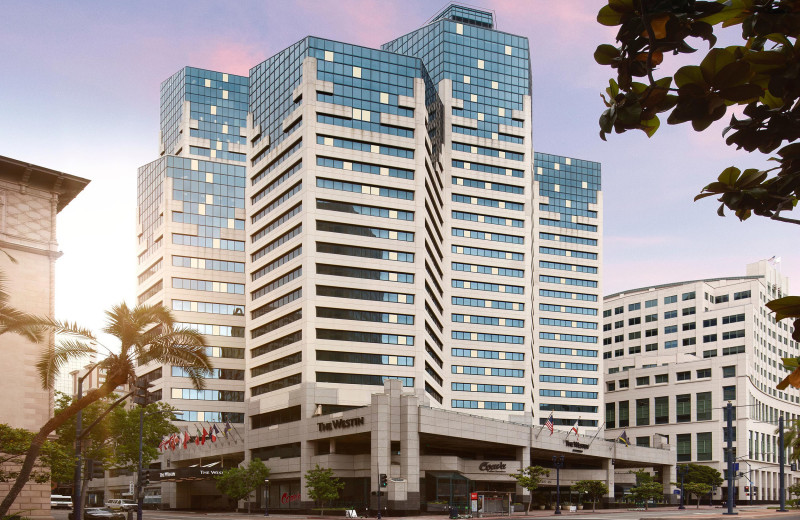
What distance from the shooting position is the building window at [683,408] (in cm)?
15039

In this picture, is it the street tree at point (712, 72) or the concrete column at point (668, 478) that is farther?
the concrete column at point (668, 478)

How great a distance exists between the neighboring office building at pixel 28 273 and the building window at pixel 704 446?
126532 millimetres

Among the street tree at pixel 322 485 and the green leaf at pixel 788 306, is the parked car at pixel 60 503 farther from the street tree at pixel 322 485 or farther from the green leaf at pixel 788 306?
the green leaf at pixel 788 306

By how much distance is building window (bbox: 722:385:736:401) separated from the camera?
143 meters

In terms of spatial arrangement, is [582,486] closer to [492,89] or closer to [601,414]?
[601,414]

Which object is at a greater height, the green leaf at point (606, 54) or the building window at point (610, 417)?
the green leaf at point (606, 54)

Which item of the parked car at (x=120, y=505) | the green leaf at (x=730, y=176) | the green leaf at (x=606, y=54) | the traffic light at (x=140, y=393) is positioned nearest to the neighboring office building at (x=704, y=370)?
the parked car at (x=120, y=505)

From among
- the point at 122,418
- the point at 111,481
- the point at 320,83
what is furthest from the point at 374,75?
the point at 111,481

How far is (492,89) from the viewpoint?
13500cm

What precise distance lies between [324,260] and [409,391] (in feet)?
61.5

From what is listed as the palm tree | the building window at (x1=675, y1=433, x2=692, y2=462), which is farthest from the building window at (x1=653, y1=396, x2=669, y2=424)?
the palm tree

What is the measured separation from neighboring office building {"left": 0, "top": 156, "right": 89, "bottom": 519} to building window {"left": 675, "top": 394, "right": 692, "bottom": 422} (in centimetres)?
12963

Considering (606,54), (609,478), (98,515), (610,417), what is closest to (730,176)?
(606,54)

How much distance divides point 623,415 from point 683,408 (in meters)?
15.5
